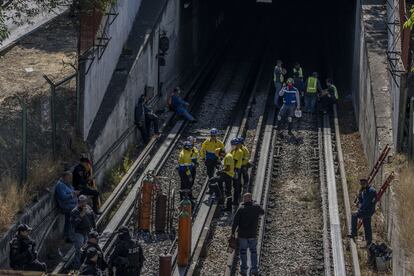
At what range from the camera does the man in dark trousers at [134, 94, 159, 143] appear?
26.4 meters

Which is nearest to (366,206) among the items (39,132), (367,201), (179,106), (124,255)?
(367,201)

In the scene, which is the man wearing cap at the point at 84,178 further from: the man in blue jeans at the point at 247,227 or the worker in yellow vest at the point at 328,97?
the worker in yellow vest at the point at 328,97

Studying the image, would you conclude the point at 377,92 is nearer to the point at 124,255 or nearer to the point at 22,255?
the point at 124,255

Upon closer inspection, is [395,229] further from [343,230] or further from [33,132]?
[33,132]

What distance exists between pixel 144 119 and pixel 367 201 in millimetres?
9394

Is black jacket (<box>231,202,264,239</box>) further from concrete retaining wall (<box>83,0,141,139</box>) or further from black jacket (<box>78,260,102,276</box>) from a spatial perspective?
concrete retaining wall (<box>83,0,141,139</box>)

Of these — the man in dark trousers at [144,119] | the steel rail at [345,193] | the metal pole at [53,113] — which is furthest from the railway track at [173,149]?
the steel rail at [345,193]

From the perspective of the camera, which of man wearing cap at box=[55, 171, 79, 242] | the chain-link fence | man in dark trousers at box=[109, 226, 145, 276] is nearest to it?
man in dark trousers at box=[109, 226, 145, 276]

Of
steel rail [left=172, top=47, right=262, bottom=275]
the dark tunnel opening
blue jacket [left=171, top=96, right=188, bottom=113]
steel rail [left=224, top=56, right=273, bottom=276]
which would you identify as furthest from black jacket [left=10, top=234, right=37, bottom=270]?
the dark tunnel opening

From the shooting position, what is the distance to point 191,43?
3722 centimetres

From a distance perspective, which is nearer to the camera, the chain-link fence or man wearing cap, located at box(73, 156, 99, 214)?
the chain-link fence

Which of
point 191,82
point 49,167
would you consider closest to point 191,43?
point 191,82

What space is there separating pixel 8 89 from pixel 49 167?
14.7 feet

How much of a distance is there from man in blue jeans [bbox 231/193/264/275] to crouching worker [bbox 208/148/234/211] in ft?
11.7
